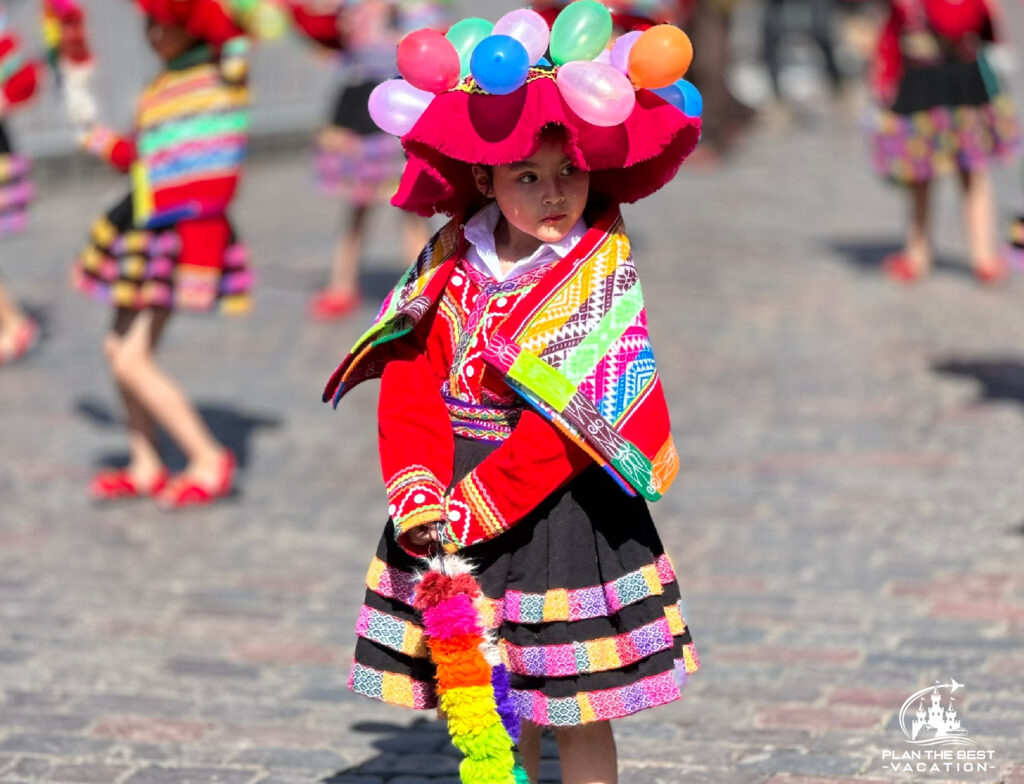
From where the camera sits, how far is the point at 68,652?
5.49 meters

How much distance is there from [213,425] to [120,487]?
1080 millimetres

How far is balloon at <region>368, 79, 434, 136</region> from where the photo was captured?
3611 mm

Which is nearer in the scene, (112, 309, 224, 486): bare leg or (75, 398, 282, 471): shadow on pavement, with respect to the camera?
(112, 309, 224, 486): bare leg

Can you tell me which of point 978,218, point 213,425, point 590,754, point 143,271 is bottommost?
point 590,754

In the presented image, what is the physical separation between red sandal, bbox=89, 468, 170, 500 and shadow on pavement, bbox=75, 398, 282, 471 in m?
0.43

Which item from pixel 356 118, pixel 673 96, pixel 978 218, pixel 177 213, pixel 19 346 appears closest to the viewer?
pixel 673 96

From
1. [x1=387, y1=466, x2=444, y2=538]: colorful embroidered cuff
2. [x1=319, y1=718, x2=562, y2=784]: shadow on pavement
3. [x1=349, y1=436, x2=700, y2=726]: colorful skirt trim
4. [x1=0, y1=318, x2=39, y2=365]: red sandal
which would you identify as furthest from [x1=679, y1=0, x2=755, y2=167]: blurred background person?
[x1=387, y1=466, x2=444, y2=538]: colorful embroidered cuff

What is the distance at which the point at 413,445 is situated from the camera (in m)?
→ 3.56

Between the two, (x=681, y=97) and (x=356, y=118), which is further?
(x=356, y=118)

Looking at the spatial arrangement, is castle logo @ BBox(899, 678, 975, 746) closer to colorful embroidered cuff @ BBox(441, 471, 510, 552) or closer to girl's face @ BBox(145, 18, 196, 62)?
colorful embroidered cuff @ BBox(441, 471, 510, 552)

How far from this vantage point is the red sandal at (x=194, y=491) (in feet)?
23.3

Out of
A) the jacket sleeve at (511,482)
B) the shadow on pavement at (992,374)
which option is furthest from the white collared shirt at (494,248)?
the shadow on pavement at (992,374)

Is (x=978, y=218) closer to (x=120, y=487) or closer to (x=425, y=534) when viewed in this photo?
(x=120, y=487)

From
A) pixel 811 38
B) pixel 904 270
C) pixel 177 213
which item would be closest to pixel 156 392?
pixel 177 213
